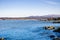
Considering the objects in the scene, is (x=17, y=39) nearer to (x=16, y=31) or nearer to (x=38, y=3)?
(x=16, y=31)

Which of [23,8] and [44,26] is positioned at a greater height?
[23,8]

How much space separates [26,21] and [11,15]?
374mm

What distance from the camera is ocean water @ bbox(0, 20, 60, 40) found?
2.34 meters

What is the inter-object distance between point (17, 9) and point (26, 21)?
13.8 inches

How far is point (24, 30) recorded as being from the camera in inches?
96.3

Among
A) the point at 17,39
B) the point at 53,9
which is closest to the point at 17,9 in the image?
the point at 17,39

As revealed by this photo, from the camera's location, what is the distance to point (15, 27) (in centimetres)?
246

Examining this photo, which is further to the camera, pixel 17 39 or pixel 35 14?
pixel 35 14

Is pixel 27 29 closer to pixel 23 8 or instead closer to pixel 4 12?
pixel 23 8

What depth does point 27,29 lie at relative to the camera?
8.07 ft

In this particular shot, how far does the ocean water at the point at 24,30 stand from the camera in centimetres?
234

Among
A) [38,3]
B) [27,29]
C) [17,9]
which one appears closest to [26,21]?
[27,29]

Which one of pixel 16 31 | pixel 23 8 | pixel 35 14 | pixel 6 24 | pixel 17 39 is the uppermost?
pixel 23 8

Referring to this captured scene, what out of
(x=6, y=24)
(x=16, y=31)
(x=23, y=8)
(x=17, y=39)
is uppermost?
(x=23, y=8)
